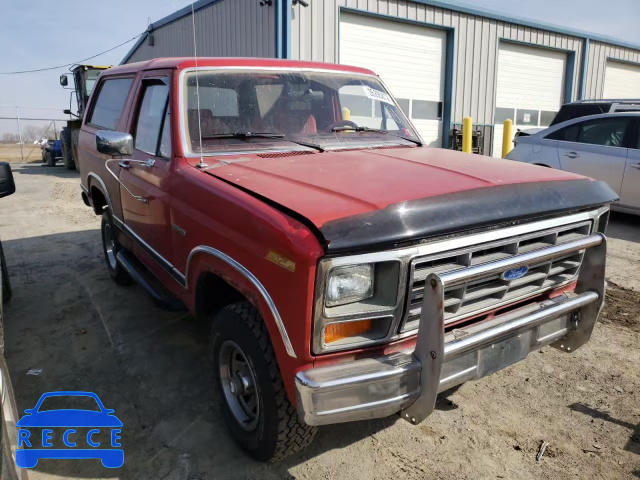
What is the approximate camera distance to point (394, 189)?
7.47 feet

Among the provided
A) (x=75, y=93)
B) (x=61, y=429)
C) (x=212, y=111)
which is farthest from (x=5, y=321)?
(x=75, y=93)

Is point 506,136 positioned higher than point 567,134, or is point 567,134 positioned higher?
point 567,134

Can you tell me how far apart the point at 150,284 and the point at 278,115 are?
1.55 metres

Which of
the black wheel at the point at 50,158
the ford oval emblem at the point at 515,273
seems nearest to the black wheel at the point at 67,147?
the black wheel at the point at 50,158

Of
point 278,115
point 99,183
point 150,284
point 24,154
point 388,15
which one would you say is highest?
point 388,15

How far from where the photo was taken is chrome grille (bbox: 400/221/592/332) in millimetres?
2123

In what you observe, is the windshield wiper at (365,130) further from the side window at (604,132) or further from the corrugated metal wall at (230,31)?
the corrugated metal wall at (230,31)

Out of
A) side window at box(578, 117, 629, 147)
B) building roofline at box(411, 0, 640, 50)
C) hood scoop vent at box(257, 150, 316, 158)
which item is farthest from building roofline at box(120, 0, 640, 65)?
hood scoop vent at box(257, 150, 316, 158)

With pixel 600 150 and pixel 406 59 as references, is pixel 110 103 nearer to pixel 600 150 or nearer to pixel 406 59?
pixel 600 150

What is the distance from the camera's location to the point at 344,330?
6.84ft

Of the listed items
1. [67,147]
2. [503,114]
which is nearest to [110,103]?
[503,114]

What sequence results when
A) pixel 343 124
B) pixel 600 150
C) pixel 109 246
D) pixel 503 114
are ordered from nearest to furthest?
1. pixel 343 124
2. pixel 109 246
3. pixel 600 150
4. pixel 503 114

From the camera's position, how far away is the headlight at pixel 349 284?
1.97 meters

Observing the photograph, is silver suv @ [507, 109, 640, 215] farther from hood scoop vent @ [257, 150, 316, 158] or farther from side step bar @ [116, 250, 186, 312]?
side step bar @ [116, 250, 186, 312]
